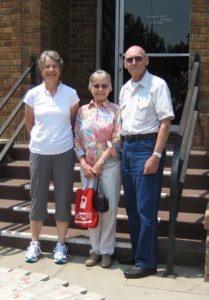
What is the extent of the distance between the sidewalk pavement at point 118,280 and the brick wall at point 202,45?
2152mm

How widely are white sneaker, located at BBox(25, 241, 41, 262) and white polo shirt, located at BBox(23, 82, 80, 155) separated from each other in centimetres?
85

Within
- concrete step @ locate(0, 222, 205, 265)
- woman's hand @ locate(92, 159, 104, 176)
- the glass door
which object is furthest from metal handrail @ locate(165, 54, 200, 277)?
the glass door

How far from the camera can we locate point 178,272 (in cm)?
441

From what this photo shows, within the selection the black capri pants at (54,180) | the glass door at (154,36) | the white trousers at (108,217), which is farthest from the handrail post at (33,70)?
the white trousers at (108,217)

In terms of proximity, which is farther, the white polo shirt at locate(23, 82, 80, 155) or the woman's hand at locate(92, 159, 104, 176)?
the white polo shirt at locate(23, 82, 80, 155)

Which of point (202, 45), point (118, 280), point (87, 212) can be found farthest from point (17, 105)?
point (118, 280)

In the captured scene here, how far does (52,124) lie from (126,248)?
129 centimetres

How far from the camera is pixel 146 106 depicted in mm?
4156

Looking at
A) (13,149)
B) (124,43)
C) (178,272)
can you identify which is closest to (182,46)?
(124,43)

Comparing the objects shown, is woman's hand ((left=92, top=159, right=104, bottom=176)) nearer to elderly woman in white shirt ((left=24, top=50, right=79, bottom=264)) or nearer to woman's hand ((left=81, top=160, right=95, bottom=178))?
woman's hand ((left=81, top=160, right=95, bottom=178))

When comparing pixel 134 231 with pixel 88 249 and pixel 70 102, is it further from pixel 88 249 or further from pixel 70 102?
pixel 70 102

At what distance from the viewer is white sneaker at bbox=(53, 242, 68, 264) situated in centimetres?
459

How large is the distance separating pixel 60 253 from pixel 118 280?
2.16 ft

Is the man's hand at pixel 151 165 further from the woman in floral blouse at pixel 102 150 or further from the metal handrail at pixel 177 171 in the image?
the woman in floral blouse at pixel 102 150
